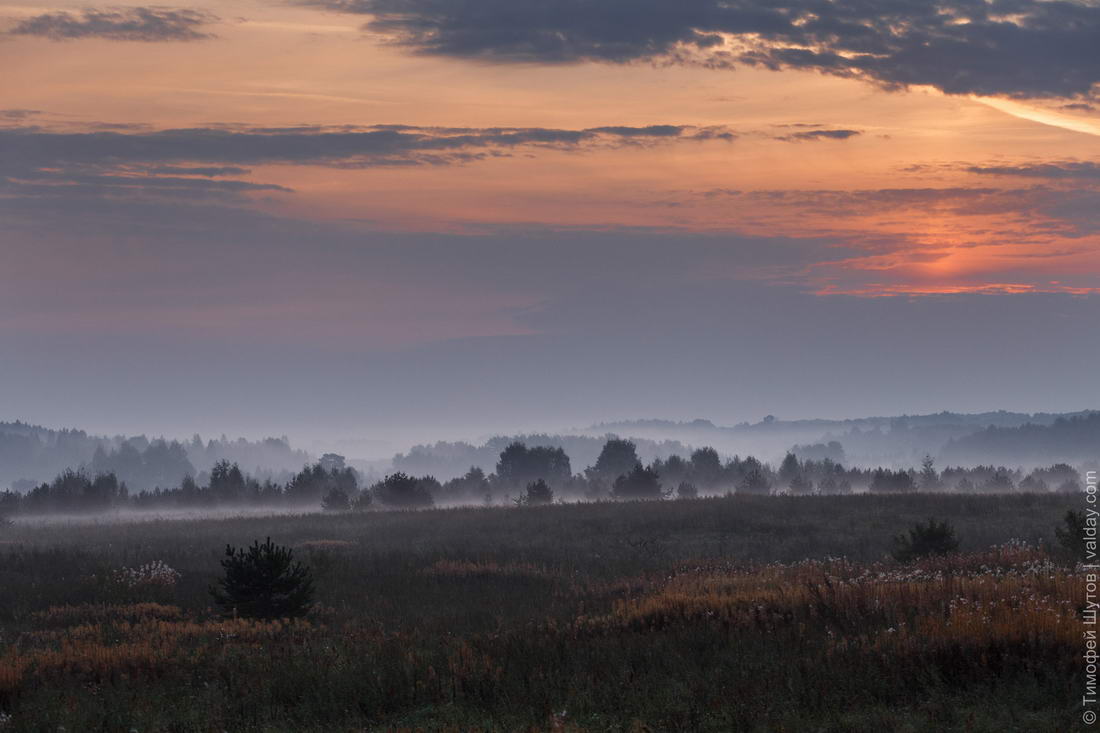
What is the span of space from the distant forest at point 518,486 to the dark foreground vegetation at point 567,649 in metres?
42.9

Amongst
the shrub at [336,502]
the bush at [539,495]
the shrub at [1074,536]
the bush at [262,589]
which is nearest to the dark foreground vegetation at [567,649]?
the bush at [262,589]

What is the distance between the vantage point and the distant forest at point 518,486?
77.1 meters

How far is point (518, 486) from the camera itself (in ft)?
372

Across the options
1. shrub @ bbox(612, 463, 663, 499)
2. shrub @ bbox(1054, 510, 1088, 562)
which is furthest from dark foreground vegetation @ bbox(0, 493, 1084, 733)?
shrub @ bbox(612, 463, 663, 499)

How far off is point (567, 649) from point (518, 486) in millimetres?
100029

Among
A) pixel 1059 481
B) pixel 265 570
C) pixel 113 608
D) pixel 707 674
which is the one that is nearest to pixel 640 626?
pixel 707 674

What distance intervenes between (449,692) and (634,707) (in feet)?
8.38

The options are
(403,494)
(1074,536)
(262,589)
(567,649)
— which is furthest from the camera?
(403,494)

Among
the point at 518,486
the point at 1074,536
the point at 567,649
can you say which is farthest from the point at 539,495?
the point at 567,649

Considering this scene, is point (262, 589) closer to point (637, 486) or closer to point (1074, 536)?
point (1074, 536)

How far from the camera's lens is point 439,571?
2852 centimetres

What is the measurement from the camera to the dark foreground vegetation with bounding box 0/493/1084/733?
34.3 feet

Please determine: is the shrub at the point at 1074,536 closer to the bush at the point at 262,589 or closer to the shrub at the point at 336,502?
the bush at the point at 262,589

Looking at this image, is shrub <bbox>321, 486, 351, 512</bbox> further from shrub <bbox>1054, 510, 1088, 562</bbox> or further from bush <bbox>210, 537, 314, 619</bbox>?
shrub <bbox>1054, 510, 1088, 562</bbox>
